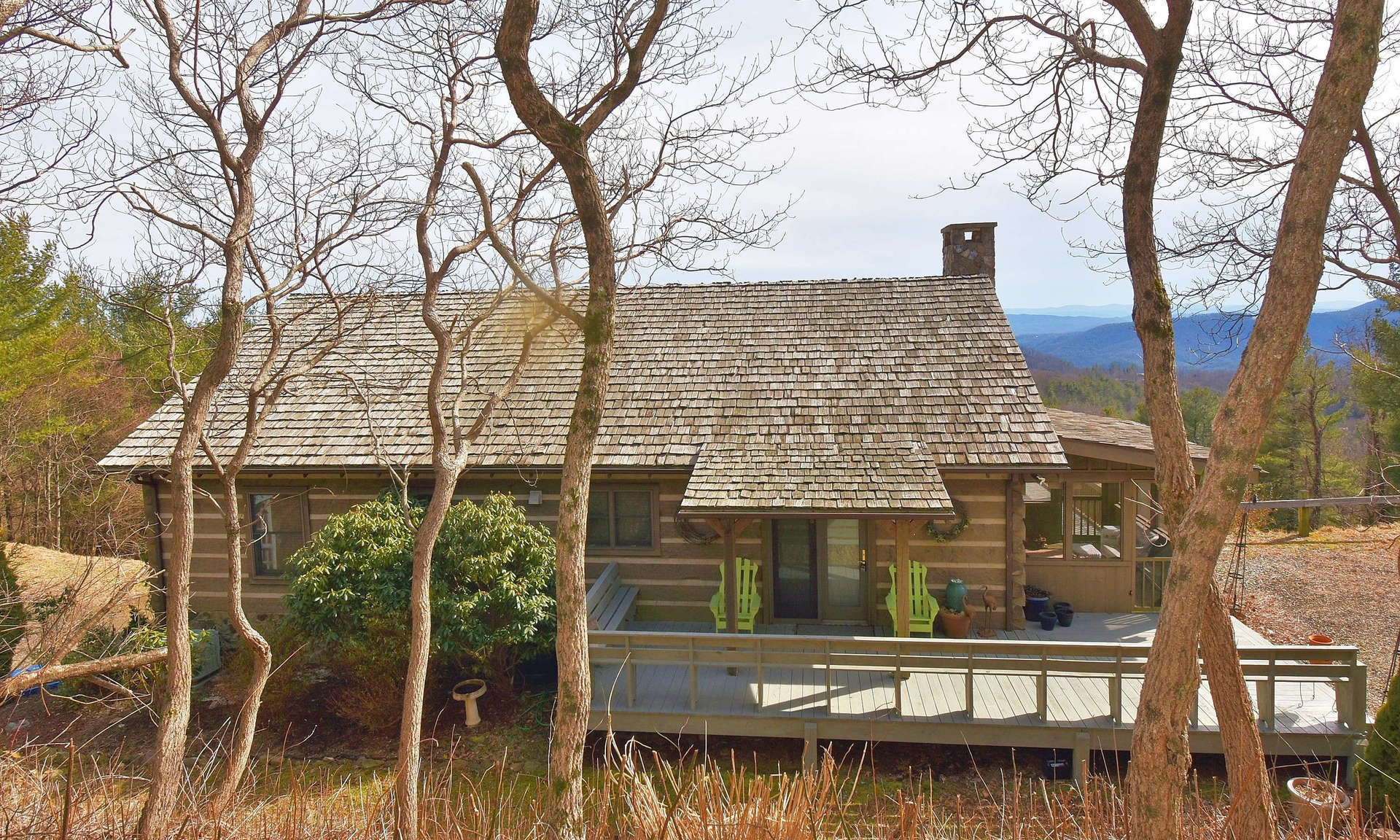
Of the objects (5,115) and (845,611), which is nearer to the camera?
(5,115)

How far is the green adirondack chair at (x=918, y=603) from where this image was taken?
9.62 meters

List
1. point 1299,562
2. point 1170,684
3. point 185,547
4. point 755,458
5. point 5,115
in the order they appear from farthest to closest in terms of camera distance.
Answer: point 1299,562
point 755,458
point 185,547
point 5,115
point 1170,684

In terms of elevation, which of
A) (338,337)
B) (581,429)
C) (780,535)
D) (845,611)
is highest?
(338,337)

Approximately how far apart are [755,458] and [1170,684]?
20.6 feet

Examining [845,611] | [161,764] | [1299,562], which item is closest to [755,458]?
[845,611]

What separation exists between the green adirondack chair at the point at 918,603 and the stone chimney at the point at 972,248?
22.6ft

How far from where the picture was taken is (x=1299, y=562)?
59.3 feet

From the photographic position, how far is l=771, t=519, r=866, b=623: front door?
1083 cm

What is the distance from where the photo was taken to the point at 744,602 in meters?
10.1

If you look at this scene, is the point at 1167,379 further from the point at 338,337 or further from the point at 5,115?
the point at 5,115

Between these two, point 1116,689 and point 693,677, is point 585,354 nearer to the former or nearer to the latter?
point 693,677

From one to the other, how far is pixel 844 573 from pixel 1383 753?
5.83 meters

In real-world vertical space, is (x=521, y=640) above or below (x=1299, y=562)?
above

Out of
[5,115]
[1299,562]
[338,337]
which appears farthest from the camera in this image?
[1299,562]
